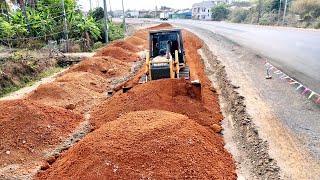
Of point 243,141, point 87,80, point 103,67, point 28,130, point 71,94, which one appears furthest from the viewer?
point 103,67

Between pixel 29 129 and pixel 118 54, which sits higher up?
pixel 29 129

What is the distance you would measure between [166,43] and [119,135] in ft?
22.6

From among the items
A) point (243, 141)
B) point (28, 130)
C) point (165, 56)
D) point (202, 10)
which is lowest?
point (202, 10)

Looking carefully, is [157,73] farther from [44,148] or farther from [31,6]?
[31,6]

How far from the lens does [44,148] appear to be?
411 inches

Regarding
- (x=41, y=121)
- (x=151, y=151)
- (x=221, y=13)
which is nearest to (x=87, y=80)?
(x=41, y=121)

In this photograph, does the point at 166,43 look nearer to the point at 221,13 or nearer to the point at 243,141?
the point at 243,141

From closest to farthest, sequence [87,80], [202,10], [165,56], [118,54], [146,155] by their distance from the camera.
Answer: [146,155] → [165,56] → [87,80] → [118,54] → [202,10]

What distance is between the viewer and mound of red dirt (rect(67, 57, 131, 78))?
20.3m

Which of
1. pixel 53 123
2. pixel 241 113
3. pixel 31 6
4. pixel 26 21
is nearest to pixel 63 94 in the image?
pixel 53 123

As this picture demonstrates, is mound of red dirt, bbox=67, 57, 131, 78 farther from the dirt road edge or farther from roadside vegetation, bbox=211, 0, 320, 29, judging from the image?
roadside vegetation, bbox=211, 0, 320, 29

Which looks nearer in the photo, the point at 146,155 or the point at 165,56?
the point at 146,155

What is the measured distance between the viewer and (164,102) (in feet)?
40.1

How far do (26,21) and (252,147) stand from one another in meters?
23.7
